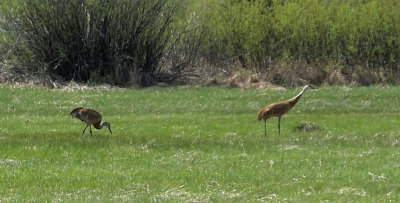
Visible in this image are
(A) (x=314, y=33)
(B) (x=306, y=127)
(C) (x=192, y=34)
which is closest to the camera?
(B) (x=306, y=127)

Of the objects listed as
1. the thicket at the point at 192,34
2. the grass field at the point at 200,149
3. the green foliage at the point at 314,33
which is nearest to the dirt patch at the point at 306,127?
the grass field at the point at 200,149

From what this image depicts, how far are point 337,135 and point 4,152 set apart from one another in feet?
23.0

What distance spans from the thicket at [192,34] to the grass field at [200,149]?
21.4ft

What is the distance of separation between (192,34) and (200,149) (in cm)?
2050

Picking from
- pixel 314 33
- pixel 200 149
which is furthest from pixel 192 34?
pixel 200 149

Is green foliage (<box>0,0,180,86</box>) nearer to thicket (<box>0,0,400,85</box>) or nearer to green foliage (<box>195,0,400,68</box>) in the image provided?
thicket (<box>0,0,400,85</box>)

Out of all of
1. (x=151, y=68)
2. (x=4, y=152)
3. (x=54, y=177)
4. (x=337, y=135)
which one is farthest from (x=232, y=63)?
(x=54, y=177)

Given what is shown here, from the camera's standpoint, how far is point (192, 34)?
36.2m

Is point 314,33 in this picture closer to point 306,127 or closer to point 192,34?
point 192,34

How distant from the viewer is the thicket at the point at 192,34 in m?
33.0

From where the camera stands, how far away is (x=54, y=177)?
497 inches

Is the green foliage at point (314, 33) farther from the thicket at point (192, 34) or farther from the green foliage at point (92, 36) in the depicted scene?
the green foliage at point (92, 36)

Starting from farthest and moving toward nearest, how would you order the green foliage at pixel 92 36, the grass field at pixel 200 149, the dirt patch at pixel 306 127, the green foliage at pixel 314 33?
1. the green foliage at pixel 314 33
2. the green foliage at pixel 92 36
3. the dirt patch at pixel 306 127
4. the grass field at pixel 200 149

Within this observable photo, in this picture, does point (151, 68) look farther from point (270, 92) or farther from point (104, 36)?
point (270, 92)
